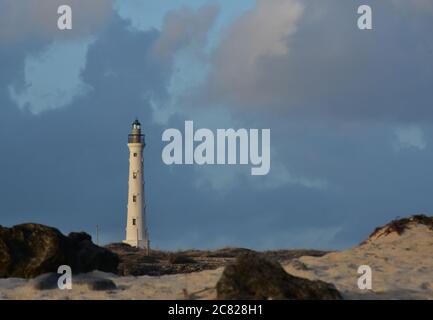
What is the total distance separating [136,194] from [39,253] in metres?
39.8

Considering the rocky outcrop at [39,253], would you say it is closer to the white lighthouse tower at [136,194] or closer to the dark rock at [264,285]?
the dark rock at [264,285]

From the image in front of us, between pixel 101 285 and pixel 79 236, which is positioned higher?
pixel 79 236

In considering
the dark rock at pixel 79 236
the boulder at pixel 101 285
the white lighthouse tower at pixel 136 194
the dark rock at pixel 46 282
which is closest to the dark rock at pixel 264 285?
the boulder at pixel 101 285

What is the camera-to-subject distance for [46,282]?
21.8 meters

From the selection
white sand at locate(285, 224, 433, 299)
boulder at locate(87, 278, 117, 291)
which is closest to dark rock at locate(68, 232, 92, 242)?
boulder at locate(87, 278, 117, 291)

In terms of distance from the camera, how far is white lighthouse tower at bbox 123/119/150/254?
63594 millimetres

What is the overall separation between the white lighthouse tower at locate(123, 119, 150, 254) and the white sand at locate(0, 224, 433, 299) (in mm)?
37860

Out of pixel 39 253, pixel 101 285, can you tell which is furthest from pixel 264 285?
pixel 39 253

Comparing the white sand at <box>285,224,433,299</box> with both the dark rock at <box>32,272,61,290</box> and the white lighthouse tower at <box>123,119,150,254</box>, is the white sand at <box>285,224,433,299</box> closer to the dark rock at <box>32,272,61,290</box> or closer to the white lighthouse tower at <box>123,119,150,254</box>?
the dark rock at <box>32,272,61,290</box>

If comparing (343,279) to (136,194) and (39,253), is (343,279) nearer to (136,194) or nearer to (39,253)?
(39,253)

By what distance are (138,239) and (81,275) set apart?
3916 cm

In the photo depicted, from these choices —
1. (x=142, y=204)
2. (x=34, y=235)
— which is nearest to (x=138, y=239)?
(x=142, y=204)
